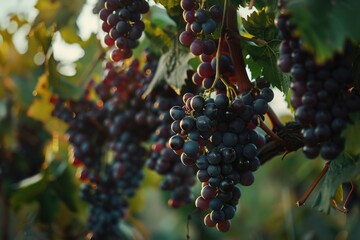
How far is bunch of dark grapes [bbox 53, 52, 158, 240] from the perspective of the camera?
1582mm

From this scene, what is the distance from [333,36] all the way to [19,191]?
1407 mm

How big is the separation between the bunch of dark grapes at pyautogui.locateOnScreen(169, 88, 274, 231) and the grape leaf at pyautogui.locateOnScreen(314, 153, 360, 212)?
0.37ft

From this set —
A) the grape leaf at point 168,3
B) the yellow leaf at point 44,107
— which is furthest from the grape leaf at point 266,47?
the yellow leaf at point 44,107

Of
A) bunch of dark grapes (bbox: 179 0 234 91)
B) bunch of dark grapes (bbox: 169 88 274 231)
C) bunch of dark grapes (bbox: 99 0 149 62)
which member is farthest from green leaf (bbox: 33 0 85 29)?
bunch of dark grapes (bbox: 169 88 274 231)

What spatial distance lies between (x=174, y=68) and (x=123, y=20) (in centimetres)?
20

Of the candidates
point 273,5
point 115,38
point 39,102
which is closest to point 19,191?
point 39,102

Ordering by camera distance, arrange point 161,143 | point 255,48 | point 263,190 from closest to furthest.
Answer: point 255,48 < point 161,143 < point 263,190

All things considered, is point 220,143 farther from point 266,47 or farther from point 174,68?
point 174,68

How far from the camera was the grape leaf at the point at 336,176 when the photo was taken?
845 millimetres

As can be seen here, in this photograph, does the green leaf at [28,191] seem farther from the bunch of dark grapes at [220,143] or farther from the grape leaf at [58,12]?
the bunch of dark grapes at [220,143]

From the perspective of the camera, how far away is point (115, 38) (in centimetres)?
107

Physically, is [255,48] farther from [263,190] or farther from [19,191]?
[263,190]

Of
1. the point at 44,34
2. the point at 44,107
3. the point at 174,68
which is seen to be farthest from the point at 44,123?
the point at 174,68

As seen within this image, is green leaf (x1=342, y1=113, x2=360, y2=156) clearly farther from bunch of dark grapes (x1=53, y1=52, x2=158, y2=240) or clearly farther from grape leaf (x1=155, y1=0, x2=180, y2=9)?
bunch of dark grapes (x1=53, y1=52, x2=158, y2=240)
